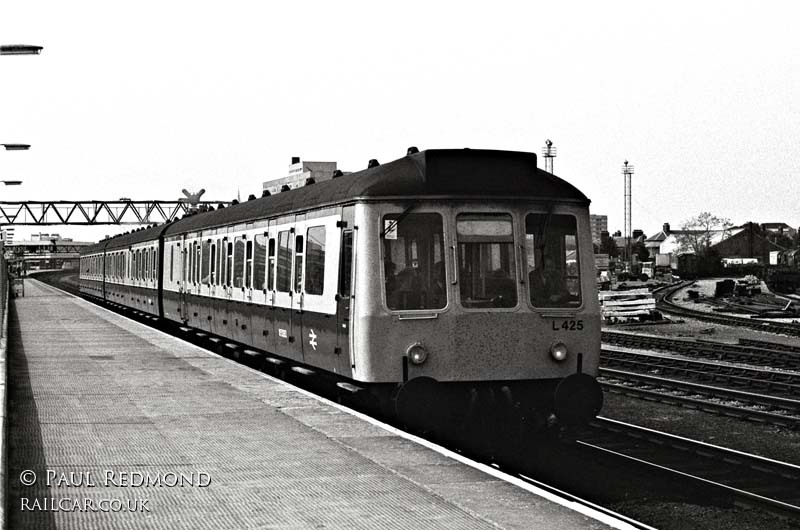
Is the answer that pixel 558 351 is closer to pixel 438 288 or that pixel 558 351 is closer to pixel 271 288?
pixel 438 288

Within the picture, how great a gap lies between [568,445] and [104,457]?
528cm

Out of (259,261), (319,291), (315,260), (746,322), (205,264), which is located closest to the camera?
(319,291)

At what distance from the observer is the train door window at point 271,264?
14891 millimetres

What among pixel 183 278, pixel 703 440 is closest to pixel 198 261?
pixel 183 278

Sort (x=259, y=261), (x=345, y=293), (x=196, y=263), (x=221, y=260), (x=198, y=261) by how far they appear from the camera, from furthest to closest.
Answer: (x=196, y=263) < (x=198, y=261) < (x=221, y=260) < (x=259, y=261) < (x=345, y=293)

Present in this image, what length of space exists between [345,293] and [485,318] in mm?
1562

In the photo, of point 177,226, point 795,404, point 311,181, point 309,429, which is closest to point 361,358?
point 309,429

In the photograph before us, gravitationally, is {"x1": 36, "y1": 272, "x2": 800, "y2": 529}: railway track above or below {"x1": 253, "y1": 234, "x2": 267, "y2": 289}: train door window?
below

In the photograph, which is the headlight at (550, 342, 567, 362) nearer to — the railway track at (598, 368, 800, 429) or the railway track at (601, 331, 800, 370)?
the railway track at (598, 368, 800, 429)

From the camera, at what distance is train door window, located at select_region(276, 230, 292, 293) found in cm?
A: 1400

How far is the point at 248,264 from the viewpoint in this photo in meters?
16.5

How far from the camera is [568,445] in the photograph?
11.9 meters

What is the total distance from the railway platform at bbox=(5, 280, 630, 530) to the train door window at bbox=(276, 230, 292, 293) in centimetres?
130

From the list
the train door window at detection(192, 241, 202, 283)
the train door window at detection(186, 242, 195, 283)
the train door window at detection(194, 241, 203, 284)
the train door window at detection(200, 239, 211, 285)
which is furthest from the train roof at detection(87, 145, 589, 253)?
the train door window at detection(186, 242, 195, 283)
